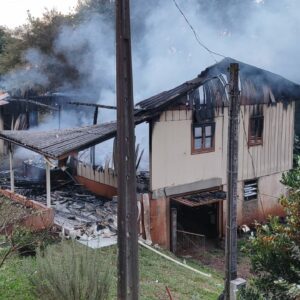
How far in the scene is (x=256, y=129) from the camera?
62.2 feet

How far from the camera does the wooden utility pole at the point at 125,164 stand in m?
6.56

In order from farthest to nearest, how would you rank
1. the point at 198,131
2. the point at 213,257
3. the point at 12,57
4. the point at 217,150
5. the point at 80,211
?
the point at 12,57
the point at 217,150
the point at 198,131
the point at 213,257
the point at 80,211

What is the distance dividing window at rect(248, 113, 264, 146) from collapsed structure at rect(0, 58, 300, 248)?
41 millimetres

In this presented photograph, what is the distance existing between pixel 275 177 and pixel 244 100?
4.14 m

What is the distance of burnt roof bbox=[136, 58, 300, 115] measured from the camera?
15836 millimetres

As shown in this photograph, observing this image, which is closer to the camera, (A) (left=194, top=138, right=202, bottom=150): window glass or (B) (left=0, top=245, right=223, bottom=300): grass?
(B) (left=0, top=245, right=223, bottom=300): grass

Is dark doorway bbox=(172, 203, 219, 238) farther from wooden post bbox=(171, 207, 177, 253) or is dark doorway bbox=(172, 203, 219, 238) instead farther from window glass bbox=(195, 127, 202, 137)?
window glass bbox=(195, 127, 202, 137)

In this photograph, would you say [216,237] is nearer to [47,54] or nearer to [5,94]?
[5,94]

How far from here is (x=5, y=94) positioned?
86.2ft

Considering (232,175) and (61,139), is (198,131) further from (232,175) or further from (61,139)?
(232,175)

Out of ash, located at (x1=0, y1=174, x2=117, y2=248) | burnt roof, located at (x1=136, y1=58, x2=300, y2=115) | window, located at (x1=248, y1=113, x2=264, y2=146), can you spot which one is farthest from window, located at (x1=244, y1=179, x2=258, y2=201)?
ash, located at (x1=0, y1=174, x2=117, y2=248)

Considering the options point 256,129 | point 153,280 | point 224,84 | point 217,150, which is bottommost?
point 153,280

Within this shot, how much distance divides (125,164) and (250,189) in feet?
44.5

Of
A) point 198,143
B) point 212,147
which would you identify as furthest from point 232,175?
point 212,147
